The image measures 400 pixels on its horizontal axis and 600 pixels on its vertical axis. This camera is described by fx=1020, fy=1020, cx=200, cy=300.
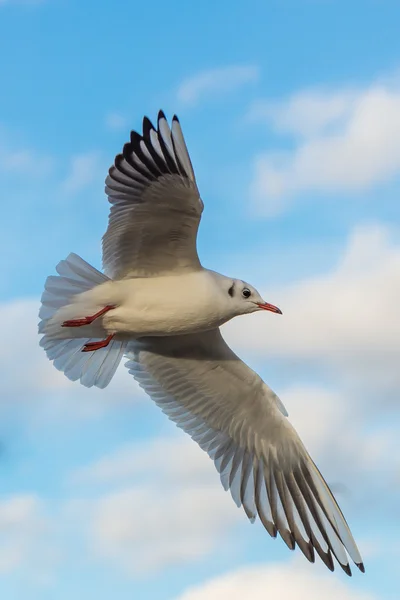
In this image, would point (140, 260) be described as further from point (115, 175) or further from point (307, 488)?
point (307, 488)

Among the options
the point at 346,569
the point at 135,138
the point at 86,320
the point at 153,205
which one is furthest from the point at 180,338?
the point at 346,569

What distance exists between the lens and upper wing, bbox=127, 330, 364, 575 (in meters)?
8.73

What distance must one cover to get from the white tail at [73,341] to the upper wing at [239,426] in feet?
1.20

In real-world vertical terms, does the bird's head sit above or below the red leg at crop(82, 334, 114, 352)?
above

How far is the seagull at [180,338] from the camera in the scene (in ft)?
26.1

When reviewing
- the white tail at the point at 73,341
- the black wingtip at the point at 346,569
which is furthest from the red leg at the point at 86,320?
the black wingtip at the point at 346,569

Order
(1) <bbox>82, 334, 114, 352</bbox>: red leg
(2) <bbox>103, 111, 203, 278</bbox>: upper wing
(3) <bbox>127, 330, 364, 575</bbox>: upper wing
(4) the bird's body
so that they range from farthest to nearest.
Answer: (3) <bbox>127, 330, 364, 575</bbox>: upper wing → (1) <bbox>82, 334, 114, 352</bbox>: red leg → (4) the bird's body → (2) <bbox>103, 111, 203, 278</bbox>: upper wing

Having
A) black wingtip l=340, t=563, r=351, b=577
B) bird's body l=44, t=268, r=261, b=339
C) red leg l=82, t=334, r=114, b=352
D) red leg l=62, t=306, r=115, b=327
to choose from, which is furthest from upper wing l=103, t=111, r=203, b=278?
black wingtip l=340, t=563, r=351, b=577

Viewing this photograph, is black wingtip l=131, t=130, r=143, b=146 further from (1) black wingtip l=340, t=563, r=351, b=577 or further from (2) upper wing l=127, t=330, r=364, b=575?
(1) black wingtip l=340, t=563, r=351, b=577

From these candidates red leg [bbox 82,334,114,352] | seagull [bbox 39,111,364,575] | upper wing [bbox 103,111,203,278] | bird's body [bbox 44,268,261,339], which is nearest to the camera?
upper wing [bbox 103,111,203,278]

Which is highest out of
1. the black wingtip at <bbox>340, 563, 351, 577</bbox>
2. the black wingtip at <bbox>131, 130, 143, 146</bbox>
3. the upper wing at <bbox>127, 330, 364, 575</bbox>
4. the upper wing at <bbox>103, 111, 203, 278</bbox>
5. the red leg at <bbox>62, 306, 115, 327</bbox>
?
the black wingtip at <bbox>131, 130, 143, 146</bbox>

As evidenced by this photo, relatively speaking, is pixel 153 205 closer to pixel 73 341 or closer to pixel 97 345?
pixel 97 345

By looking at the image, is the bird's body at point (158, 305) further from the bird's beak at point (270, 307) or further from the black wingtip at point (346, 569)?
the black wingtip at point (346, 569)

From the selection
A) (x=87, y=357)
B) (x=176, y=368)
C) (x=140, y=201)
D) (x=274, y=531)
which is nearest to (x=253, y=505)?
(x=274, y=531)
